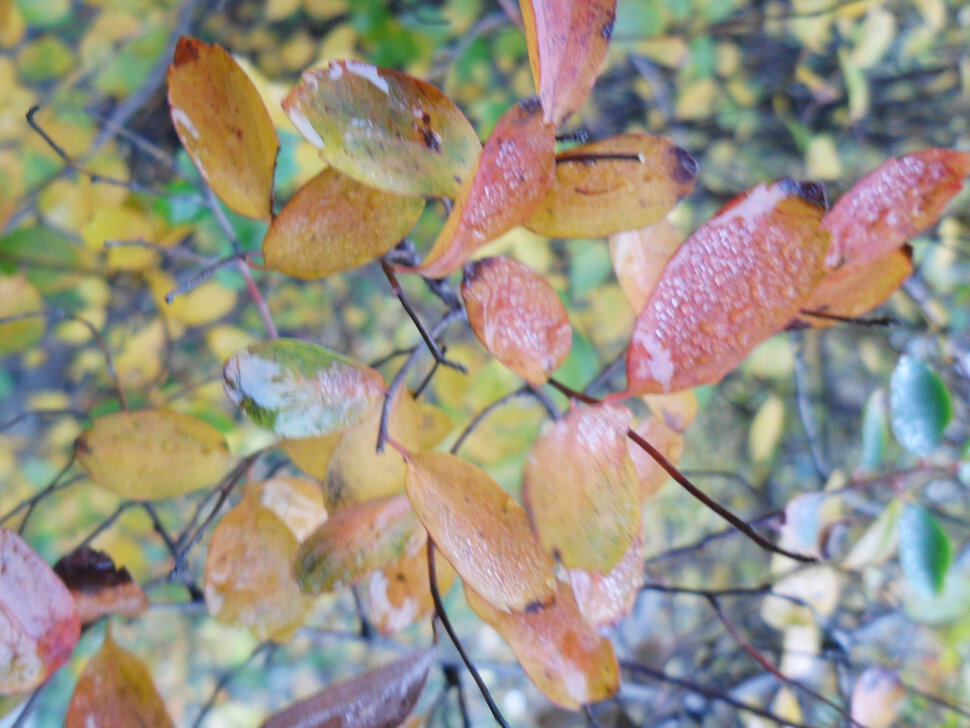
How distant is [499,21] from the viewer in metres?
0.61

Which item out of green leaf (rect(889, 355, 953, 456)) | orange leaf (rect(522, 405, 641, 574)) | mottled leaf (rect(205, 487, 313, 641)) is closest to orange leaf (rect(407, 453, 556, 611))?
orange leaf (rect(522, 405, 641, 574))

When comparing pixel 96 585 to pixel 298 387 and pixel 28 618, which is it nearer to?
pixel 28 618

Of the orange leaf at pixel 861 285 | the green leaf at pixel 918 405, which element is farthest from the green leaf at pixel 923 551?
the orange leaf at pixel 861 285

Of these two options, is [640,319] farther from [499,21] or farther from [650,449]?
[499,21]

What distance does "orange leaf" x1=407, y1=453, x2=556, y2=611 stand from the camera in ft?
Answer: 0.62

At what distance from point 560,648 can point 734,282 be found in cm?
14

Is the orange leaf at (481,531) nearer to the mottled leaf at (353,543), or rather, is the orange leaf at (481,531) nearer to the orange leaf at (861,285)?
the mottled leaf at (353,543)

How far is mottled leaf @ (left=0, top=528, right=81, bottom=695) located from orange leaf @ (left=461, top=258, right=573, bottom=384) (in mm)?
173

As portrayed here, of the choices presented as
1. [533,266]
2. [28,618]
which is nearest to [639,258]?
[28,618]

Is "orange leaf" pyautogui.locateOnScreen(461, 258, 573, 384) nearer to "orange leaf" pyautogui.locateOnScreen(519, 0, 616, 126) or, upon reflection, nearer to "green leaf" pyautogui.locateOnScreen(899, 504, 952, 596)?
"orange leaf" pyautogui.locateOnScreen(519, 0, 616, 126)

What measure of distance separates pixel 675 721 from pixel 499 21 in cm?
65

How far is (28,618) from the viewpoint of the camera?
22 centimetres

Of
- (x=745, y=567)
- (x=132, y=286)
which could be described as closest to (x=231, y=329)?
(x=132, y=286)

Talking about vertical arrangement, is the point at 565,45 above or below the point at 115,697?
above
